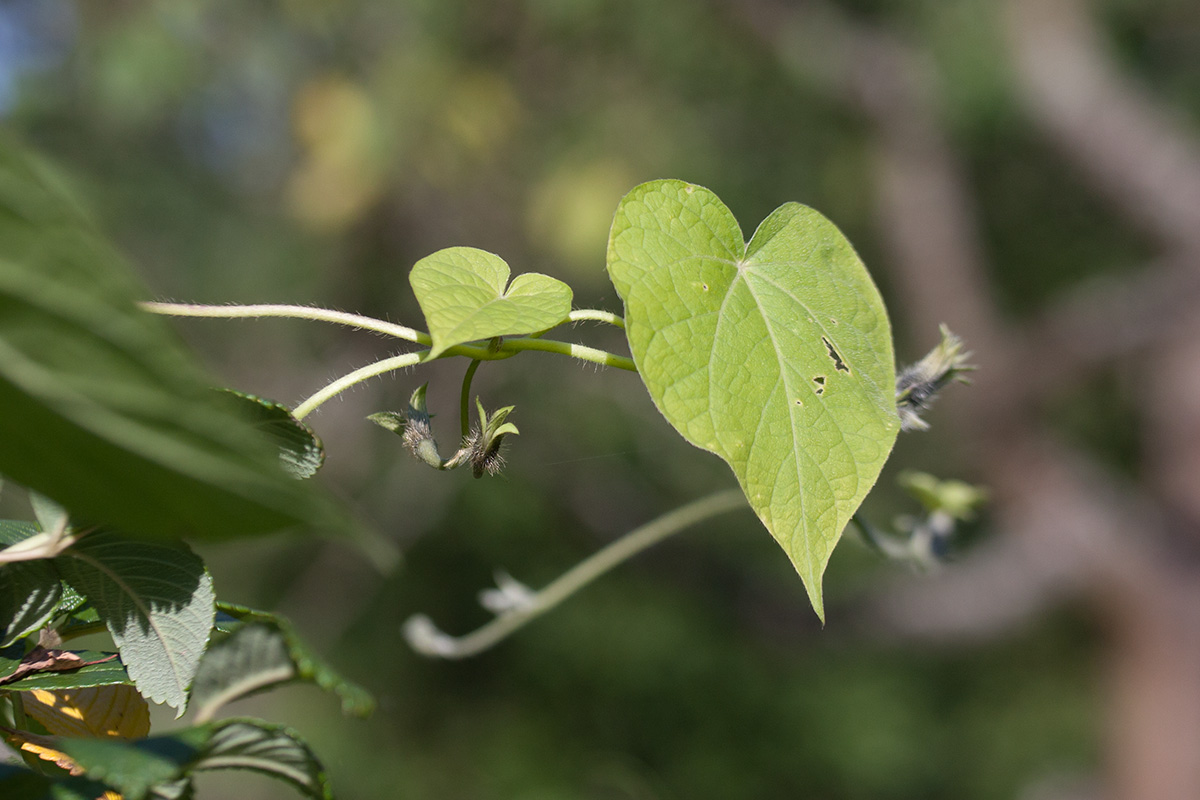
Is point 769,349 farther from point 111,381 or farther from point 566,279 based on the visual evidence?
point 566,279

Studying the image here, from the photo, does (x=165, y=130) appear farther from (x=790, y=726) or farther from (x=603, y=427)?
(x=790, y=726)

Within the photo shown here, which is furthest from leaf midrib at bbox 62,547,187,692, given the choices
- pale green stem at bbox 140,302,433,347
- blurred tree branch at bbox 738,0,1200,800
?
blurred tree branch at bbox 738,0,1200,800

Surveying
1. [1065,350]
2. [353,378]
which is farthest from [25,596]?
[1065,350]

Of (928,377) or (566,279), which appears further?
(566,279)

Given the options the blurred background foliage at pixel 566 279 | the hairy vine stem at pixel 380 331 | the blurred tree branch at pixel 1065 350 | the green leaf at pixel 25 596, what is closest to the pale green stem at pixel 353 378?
the hairy vine stem at pixel 380 331

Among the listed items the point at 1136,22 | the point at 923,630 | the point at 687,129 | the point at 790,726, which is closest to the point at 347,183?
the point at 687,129

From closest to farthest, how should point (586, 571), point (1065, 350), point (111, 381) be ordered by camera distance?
point (111, 381) < point (586, 571) < point (1065, 350)

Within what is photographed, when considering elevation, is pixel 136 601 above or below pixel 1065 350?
above
